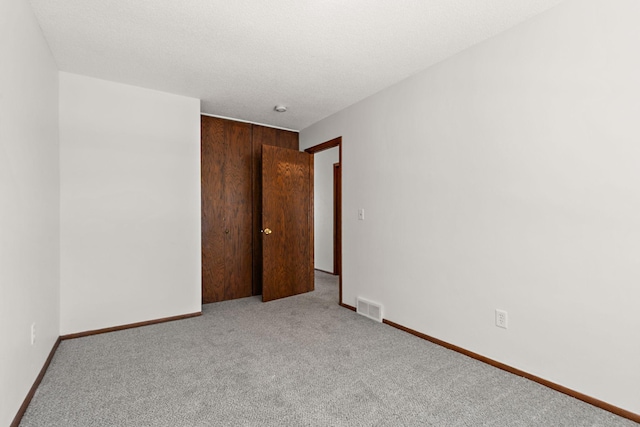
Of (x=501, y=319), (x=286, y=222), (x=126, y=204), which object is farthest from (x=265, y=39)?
(x=501, y=319)

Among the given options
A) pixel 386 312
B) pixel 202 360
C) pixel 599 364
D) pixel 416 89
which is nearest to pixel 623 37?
pixel 416 89

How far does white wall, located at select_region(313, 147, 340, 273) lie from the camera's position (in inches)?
235

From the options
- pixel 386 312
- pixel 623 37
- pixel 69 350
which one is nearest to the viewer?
pixel 623 37

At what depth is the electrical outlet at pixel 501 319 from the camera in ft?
7.38

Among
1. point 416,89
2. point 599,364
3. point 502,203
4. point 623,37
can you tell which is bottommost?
point 599,364

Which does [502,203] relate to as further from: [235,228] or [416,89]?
[235,228]

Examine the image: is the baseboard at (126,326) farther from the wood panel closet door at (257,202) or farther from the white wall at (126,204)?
the wood panel closet door at (257,202)

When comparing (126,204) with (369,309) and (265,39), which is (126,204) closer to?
(265,39)

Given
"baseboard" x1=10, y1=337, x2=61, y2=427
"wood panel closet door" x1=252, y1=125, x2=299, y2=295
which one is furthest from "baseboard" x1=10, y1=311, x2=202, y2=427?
"wood panel closet door" x1=252, y1=125, x2=299, y2=295

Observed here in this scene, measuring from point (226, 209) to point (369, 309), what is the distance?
218 cm

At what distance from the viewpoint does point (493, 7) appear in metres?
1.99

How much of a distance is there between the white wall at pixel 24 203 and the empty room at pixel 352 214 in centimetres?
2

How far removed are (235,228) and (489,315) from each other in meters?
3.07

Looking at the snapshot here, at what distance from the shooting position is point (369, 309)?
3.41 meters
